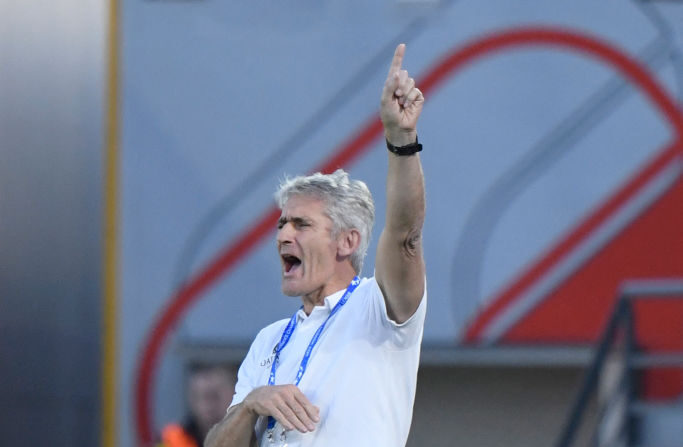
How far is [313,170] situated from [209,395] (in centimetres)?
127

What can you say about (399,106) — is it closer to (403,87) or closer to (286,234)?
(403,87)

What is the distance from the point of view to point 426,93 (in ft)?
21.1

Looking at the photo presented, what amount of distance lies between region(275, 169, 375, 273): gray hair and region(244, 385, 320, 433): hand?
0.42m

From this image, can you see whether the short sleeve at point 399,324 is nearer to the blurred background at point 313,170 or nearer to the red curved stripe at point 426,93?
the blurred background at point 313,170

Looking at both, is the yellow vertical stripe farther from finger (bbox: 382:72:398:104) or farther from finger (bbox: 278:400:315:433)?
finger (bbox: 382:72:398:104)

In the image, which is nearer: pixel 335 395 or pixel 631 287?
pixel 335 395

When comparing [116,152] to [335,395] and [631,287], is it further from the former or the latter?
[335,395]

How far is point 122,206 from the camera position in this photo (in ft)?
21.3

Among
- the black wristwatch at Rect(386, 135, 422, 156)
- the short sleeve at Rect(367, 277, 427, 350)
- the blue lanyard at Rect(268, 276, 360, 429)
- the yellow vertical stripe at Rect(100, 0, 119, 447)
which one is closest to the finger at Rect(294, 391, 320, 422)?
the blue lanyard at Rect(268, 276, 360, 429)

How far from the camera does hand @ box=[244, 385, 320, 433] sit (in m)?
2.66

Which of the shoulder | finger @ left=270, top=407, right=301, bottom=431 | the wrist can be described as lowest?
finger @ left=270, top=407, right=301, bottom=431

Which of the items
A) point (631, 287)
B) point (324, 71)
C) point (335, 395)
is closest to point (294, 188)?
point (335, 395)

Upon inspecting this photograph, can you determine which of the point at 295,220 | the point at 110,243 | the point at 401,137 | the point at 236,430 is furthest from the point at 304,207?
the point at 110,243

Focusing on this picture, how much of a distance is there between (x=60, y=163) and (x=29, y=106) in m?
0.35
